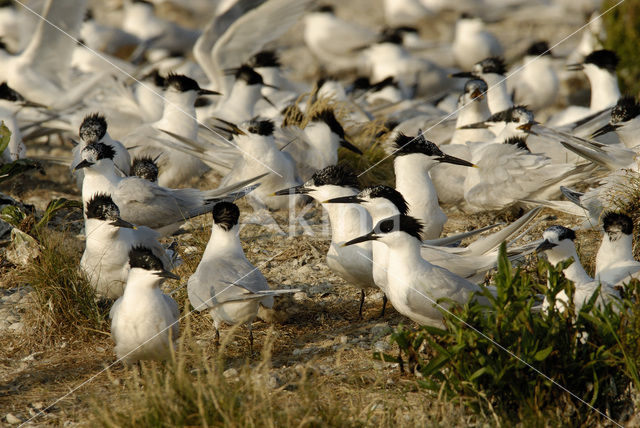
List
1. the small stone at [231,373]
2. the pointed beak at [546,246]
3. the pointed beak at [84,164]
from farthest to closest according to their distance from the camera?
the pointed beak at [84,164], the pointed beak at [546,246], the small stone at [231,373]

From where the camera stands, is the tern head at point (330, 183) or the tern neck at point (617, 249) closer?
the tern neck at point (617, 249)

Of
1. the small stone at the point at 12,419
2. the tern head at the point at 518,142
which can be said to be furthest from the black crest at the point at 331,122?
the small stone at the point at 12,419

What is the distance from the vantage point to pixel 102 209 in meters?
4.47

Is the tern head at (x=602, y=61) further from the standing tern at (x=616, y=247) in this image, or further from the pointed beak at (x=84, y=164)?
the pointed beak at (x=84, y=164)

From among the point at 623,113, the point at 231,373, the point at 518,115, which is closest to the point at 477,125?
the point at 518,115

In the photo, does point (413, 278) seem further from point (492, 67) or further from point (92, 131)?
point (492, 67)

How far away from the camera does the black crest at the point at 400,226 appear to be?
368 centimetres

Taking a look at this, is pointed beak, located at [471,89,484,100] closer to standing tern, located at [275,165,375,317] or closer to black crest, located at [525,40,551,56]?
standing tern, located at [275,165,375,317]

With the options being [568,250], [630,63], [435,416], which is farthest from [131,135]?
[630,63]

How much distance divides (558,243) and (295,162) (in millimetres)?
2860

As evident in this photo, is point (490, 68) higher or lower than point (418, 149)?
higher

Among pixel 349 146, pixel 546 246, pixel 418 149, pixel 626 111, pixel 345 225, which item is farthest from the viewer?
pixel 349 146

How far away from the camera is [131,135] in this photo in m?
6.75

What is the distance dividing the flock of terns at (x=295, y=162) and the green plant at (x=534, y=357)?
0.16m
